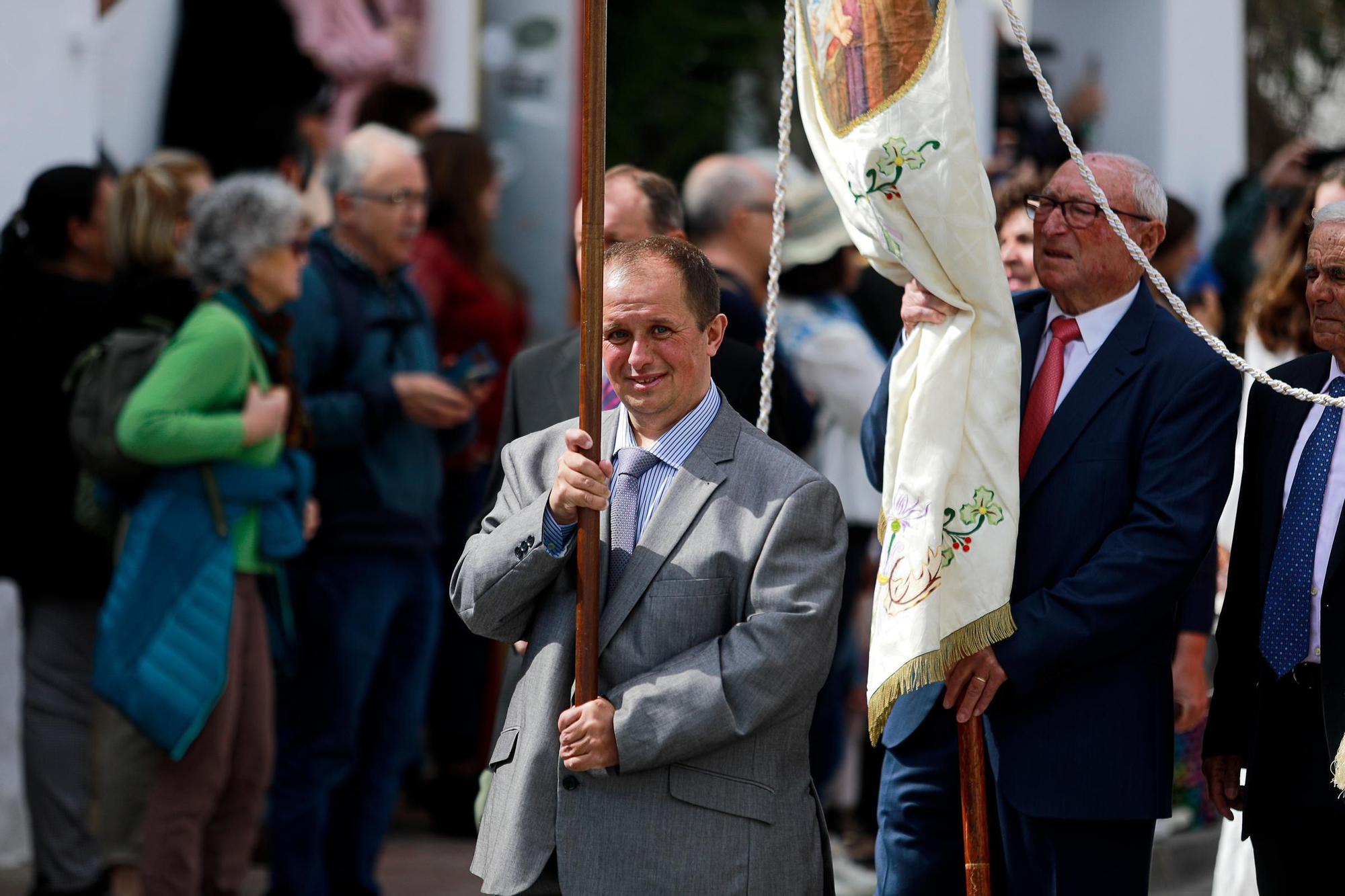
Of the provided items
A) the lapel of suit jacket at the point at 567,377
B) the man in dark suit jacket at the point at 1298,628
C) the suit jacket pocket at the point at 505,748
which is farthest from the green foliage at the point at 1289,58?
the suit jacket pocket at the point at 505,748

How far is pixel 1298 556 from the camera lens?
12.3 ft

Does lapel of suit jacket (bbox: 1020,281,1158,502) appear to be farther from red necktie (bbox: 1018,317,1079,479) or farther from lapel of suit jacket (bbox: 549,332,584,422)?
lapel of suit jacket (bbox: 549,332,584,422)

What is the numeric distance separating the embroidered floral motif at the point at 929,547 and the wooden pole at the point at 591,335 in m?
0.68

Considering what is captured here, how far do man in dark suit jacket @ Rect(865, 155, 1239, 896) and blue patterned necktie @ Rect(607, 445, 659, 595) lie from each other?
0.68 m

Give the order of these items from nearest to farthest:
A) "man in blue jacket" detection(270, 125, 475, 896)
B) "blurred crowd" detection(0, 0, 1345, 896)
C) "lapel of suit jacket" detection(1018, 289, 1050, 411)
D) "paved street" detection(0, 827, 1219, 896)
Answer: "lapel of suit jacket" detection(1018, 289, 1050, 411)
"blurred crowd" detection(0, 0, 1345, 896)
"man in blue jacket" detection(270, 125, 475, 896)
"paved street" detection(0, 827, 1219, 896)

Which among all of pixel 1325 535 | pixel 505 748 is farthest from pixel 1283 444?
pixel 505 748

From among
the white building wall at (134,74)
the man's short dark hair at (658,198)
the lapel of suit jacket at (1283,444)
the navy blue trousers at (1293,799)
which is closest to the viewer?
the navy blue trousers at (1293,799)

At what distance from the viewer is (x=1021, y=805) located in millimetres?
3682

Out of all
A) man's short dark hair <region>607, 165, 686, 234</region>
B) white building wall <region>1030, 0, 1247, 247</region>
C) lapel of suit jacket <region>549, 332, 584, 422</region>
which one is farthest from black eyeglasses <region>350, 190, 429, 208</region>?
white building wall <region>1030, 0, 1247, 247</region>

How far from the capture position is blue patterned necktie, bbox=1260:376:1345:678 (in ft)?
12.2

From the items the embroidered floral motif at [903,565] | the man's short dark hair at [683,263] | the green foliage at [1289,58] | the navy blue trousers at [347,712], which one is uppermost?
the green foliage at [1289,58]

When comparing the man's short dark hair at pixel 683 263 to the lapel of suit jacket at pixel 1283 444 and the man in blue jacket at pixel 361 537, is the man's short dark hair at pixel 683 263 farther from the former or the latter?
the man in blue jacket at pixel 361 537

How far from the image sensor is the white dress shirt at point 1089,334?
386 cm

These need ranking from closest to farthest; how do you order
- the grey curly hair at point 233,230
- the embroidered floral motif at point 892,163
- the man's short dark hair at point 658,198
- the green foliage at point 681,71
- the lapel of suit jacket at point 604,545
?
the lapel of suit jacket at point 604,545
the embroidered floral motif at point 892,163
the man's short dark hair at point 658,198
the grey curly hair at point 233,230
the green foliage at point 681,71
